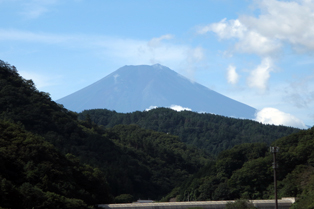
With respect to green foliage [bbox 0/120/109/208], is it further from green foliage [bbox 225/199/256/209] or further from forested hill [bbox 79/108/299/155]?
forested hill [bbox 79/108/299/155]

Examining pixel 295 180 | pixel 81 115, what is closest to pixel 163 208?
pixel 295 180

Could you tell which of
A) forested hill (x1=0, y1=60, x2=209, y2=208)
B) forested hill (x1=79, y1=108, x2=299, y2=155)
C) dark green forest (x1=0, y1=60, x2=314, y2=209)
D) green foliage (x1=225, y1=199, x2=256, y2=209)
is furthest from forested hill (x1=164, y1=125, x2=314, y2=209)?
forested hill (x1=79, y1=108, x2=299, y2=155)

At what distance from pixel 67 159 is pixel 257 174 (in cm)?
2809

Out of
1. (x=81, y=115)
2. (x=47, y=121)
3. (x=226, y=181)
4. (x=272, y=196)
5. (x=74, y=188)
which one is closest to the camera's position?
(x=74, y=188)

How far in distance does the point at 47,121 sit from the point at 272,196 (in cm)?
4241

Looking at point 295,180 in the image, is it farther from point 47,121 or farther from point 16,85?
point 16,85

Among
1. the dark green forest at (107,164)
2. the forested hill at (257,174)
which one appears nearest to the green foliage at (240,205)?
the dark green forest at (107,164)

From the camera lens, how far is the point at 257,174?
66688 mm

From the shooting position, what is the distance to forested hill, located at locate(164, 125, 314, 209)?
61.8 meters

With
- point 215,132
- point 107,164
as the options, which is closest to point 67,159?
point 107,164

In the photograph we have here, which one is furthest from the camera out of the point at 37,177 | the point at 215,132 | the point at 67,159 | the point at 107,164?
the point at 215,132

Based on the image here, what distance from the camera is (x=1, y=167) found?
42500 mm

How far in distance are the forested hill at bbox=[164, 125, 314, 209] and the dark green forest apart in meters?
0.14

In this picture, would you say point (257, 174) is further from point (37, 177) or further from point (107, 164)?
point (107, 164)
